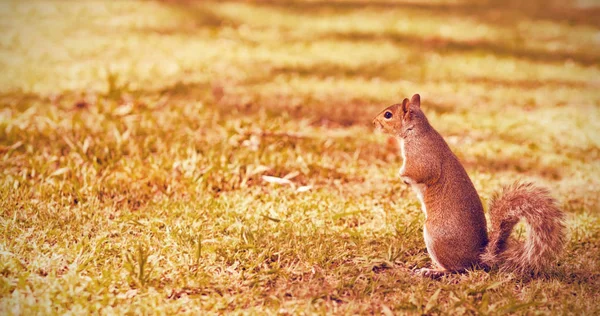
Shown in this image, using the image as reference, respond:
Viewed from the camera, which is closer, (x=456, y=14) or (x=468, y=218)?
(x=468, y=218)

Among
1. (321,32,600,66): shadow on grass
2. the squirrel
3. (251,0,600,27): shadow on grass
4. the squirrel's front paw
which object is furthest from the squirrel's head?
(251,0,600,27): shadow on grass

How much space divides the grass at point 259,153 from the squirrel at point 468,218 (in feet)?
0.35

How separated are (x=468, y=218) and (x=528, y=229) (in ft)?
0.87

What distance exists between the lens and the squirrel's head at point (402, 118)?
120 inches

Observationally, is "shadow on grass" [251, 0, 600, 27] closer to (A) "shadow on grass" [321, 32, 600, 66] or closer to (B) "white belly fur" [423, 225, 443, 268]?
(A) "shadow on grass" [321, 32, 600, 66]

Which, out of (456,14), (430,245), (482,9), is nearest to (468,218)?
(430,245)

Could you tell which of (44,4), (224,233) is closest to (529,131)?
(224,233)

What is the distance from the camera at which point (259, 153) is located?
4.38 metres

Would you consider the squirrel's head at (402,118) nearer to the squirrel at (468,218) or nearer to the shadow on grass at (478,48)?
the squirrel at (468,218)

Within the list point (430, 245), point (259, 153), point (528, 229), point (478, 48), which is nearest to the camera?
point (528, 229)

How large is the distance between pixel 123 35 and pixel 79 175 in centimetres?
438

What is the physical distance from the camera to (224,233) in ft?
10.7

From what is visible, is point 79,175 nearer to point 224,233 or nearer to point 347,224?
point 224,233

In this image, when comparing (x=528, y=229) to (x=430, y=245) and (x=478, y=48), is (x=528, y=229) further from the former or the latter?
(x=478, y=48)
